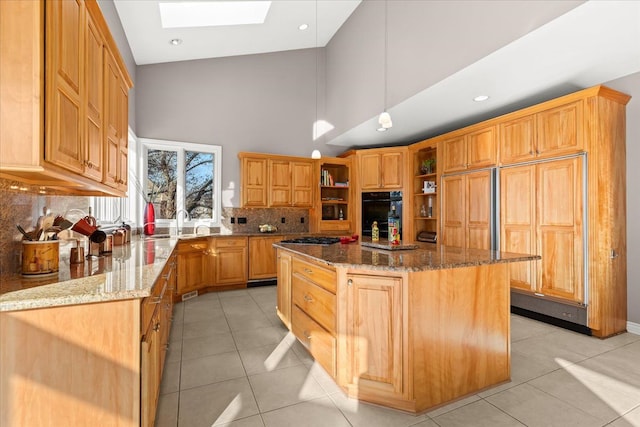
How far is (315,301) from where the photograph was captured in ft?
8.09

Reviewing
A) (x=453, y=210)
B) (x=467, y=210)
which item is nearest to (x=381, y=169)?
(x=453, y=210)

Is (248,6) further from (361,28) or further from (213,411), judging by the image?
(213,411)

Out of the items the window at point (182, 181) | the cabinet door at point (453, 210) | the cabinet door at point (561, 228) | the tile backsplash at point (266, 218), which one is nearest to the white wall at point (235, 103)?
the window at point (182, 181)

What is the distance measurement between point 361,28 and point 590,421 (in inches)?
207

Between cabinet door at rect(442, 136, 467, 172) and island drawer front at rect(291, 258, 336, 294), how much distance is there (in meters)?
3.04

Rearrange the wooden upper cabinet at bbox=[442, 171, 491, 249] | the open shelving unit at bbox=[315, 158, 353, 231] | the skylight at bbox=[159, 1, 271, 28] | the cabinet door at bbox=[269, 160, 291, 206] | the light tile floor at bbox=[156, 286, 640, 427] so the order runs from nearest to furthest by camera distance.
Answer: the light tile floor at bbox=[156, 286, 640, 427] → the skylight at bbox=[159, 1, 271, 28] → the wooden upper cabinet at bbox=[442, 171, 491, 249] → the cabinet door at bbox=[269, 160, 291, 206] → the open shelving unit at bbox=[315, 158, 353, 231]

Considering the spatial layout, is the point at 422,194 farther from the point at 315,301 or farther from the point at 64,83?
the point at 64,83

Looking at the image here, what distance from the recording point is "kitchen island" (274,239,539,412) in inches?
76.2

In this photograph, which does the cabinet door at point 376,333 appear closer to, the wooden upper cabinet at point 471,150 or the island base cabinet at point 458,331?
the island base cabinet at point 458,331

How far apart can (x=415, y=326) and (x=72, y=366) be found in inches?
69.1

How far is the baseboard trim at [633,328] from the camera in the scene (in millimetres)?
3213

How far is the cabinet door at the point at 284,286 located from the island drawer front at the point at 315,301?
0.52ft

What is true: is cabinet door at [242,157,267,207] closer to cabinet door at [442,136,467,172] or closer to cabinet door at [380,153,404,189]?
cabinet door at [380,153,404,189]

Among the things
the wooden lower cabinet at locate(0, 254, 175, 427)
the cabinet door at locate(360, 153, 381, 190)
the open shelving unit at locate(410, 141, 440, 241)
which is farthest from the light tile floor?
the cabinet door at locate(360, 153, 381, 190)
